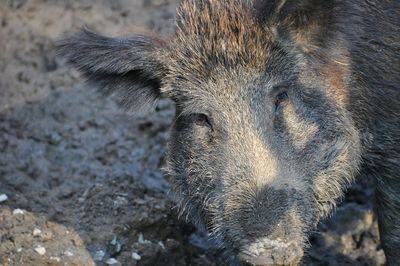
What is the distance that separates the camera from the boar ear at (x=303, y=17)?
4773mm

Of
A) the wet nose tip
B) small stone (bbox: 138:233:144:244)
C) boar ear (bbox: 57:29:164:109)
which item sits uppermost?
boar ear (bbox: 57:29:164:109)

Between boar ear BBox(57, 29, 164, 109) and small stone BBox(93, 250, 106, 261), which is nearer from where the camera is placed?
boar ear BBox(57, 29, 164, 109)

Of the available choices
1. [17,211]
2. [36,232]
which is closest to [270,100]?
[36,232]

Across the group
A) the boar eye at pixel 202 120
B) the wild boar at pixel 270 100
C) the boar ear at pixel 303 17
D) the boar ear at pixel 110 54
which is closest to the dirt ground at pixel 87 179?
the boar ear at pixel 110 54

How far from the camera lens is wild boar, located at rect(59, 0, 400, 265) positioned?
460 cm

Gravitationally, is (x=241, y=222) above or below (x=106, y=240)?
above

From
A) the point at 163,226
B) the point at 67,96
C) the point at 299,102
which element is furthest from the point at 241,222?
the point at 67,96

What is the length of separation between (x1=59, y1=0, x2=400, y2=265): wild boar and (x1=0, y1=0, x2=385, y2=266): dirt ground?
44 cm

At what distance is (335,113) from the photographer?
5.08 metres

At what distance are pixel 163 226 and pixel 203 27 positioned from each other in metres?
1.53

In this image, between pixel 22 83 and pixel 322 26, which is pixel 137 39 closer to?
pixel 322 26

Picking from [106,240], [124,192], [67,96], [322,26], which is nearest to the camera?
[322,26]

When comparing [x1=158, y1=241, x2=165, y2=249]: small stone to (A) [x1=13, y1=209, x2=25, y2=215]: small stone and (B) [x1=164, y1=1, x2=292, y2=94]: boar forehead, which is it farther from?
(B) [x1=164, y1=1, x2=292, y2=94]: boar forehead

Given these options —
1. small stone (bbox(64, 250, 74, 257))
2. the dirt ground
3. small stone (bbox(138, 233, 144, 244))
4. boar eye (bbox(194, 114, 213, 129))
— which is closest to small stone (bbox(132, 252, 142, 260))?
the dirt ground
